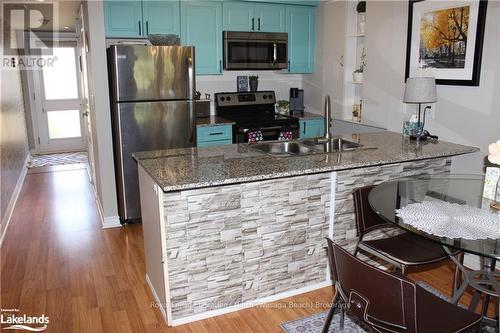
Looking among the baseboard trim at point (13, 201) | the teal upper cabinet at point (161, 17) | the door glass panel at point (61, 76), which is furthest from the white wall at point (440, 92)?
the door glass panel at point (61, 76)

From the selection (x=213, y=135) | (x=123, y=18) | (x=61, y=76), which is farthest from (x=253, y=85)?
(x=61, y=76)

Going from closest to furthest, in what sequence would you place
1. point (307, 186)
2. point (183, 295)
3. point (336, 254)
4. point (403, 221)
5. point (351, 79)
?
point (336, 254) < point (403, 221) < point (183, 295) < point (307, 186) < point (351, 79)

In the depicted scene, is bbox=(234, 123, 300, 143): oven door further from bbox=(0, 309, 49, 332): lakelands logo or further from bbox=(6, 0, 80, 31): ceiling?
bbox=(0, 309, 49, 332): lakelands logo

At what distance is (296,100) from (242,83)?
75 cm

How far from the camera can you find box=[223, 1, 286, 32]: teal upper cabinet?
462 centimetres

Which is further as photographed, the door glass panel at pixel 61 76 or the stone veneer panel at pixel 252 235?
the door glass panel at pixel 61 76

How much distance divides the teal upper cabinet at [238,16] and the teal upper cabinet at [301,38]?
49cm

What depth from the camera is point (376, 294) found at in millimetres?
1575

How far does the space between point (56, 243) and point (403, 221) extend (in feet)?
10.1

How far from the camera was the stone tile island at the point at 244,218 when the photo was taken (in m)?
2.35

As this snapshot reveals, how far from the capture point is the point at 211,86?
5.01m

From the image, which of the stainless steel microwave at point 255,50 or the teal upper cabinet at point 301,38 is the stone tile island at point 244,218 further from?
the teal upper cabinet at point 301,38

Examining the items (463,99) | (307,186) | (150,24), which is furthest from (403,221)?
(150,24)

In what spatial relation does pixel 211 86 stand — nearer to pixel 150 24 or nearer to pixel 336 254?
pixel 150 24
